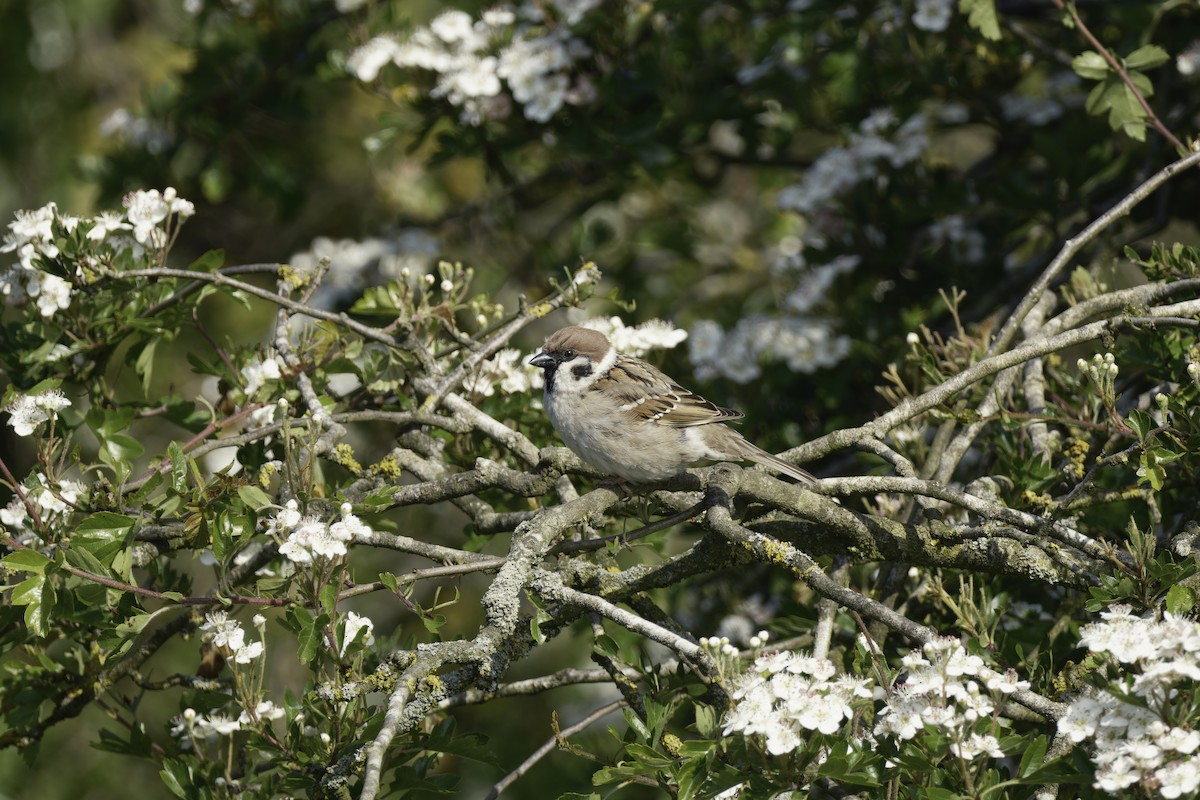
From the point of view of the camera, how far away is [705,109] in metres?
4.29

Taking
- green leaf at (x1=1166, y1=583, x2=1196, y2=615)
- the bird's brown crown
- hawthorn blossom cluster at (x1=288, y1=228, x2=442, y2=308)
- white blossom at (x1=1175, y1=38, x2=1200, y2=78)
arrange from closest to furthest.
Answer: green leaf at (x1=1166, y1=583, x2=1196, y2=615) < the bird's brown crown < white blossom at (x1=1175, y1=38, x2=1200, y2=78) < hawthorn blossom cluster at (x1=288, y1=228, x2=442, y2=308)

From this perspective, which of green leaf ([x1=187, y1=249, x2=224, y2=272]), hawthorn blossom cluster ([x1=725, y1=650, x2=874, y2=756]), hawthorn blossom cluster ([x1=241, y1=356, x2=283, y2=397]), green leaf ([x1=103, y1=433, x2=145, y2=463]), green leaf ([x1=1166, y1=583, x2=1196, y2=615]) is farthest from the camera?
green leaf ([x1=187, y1=249, x2=224, y2=272])

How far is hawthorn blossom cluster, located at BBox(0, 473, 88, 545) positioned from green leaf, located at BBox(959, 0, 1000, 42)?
2.80 metres

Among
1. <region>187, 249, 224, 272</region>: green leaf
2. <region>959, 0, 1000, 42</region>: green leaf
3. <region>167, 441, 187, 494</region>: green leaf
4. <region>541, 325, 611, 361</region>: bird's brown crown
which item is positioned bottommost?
<region>541, 325, 611, 361</region>: bird's brown crown

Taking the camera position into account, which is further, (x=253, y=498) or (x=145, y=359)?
(x=145, y=359)

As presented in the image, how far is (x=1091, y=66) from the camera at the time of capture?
3348mm

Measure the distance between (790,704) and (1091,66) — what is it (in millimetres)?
2299

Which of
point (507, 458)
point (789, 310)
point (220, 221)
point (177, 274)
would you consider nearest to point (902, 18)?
point (789, 310)

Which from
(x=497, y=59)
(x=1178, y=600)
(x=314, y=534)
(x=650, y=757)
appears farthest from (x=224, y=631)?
(x=497, y=59)

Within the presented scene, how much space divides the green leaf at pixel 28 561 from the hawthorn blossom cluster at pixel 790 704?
140 cm

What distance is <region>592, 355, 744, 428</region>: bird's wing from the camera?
11.2 feet

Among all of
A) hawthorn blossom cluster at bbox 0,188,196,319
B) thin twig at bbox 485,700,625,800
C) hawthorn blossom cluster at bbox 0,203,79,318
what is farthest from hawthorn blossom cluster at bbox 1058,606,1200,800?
hawthorn blossom cluster at bbox 0,203,79,318

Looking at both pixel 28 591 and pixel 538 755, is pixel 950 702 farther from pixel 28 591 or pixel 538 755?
pixel 28 591

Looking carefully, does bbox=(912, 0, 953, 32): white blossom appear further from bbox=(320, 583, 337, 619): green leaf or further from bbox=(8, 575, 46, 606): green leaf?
bbox=(8, 575, 46, 606): green leaf
